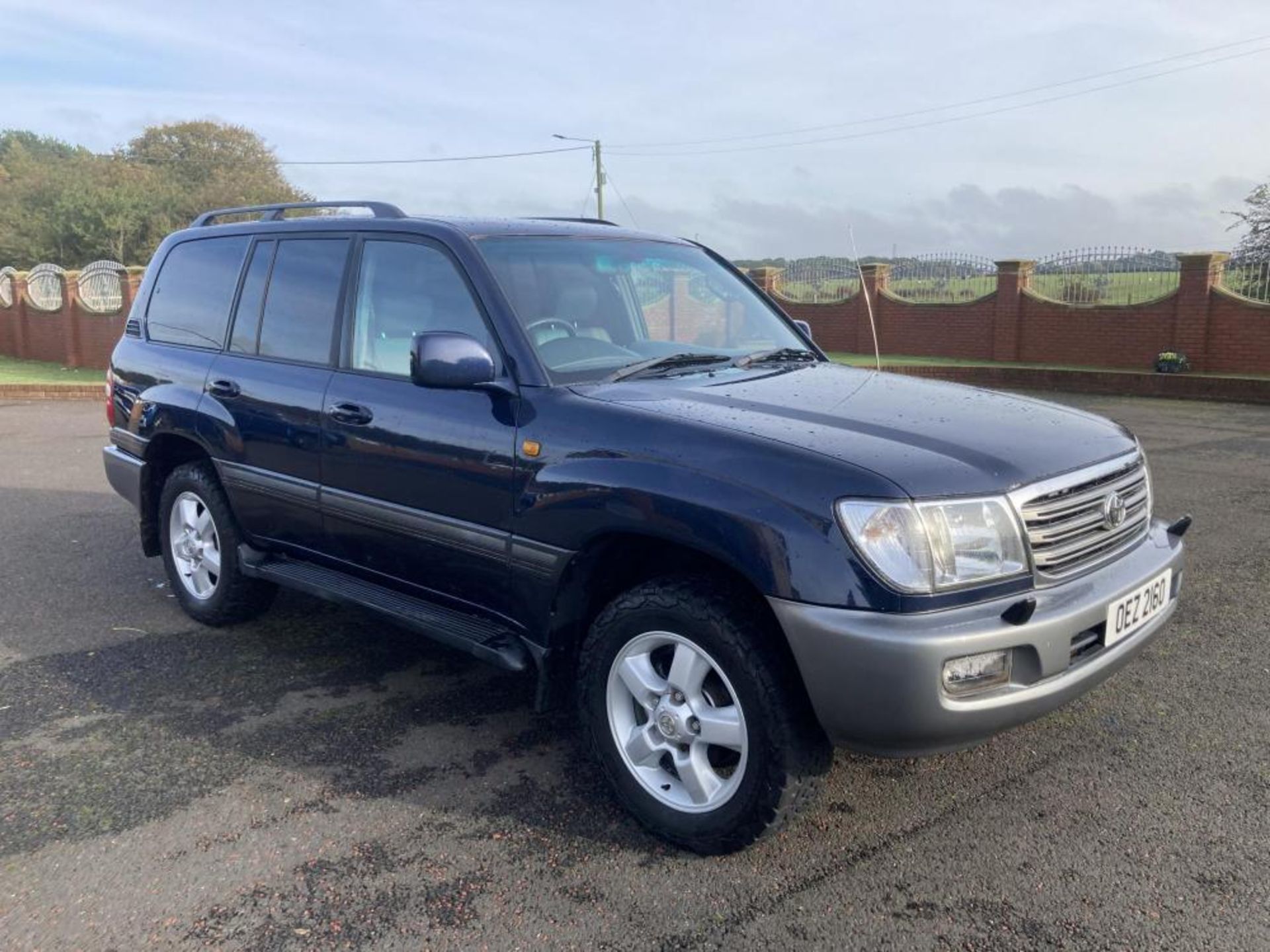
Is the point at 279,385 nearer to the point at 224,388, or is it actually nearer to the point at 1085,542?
the point at 224,388

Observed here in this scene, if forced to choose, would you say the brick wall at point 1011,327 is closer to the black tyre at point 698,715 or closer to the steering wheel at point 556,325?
the steering wheel at point 556,325

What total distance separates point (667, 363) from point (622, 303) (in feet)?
1.46

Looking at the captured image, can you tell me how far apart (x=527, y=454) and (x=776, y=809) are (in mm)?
1315

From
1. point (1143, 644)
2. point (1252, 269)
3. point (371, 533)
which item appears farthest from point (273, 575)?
point (1252, 269)

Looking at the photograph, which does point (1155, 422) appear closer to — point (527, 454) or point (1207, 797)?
point (1207, 797)

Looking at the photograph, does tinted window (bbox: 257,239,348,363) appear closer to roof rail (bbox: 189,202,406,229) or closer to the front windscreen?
roof rail (bbox: 189,202,406,229)

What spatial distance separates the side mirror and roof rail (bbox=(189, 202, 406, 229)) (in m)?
1.03

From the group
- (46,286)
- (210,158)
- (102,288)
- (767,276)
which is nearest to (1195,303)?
(767,276)

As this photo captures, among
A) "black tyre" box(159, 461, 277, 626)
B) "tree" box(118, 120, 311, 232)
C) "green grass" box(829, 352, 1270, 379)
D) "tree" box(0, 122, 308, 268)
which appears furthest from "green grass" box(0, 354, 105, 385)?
"tree" box(118, 120, 311, 232)

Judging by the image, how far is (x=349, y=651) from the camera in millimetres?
4746

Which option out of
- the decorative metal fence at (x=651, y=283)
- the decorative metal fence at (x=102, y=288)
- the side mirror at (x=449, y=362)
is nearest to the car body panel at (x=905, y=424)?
the side mirror at (x=449, y=362)

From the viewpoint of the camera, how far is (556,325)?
3.67m

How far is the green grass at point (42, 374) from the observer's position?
19.5 m

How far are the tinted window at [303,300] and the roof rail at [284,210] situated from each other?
22 cm
